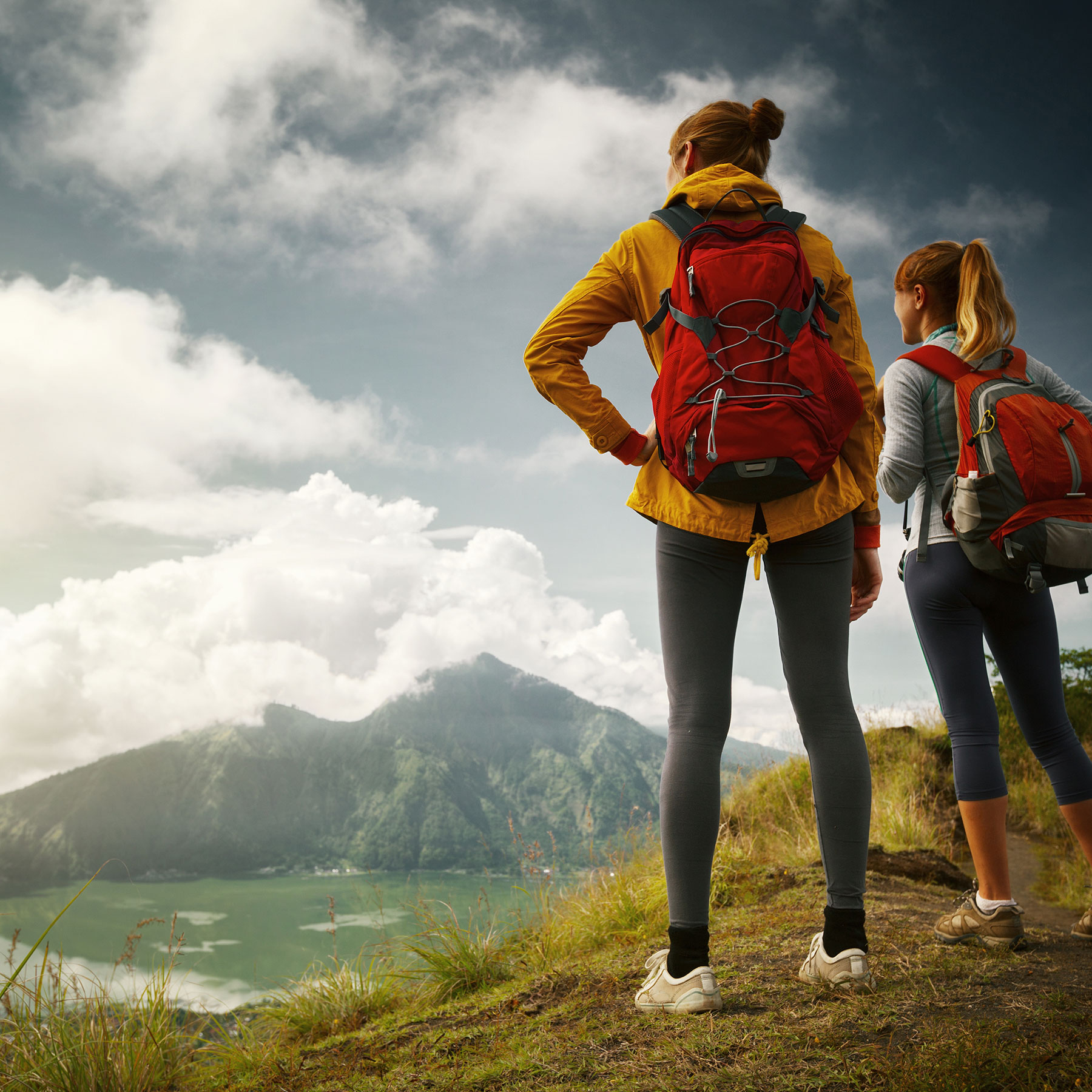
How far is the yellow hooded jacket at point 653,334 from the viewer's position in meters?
1.69

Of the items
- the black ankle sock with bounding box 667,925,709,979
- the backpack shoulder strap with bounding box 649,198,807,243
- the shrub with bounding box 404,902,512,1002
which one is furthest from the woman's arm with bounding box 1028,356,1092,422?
the shrub with bounding box 404,902,512,1002

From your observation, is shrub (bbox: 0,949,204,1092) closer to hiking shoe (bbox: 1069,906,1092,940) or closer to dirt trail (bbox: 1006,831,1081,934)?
hiking shoe (bbox: 1069,906,1092,940)

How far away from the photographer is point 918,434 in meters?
2.11

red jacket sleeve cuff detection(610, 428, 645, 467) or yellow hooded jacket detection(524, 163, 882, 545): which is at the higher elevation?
yellow hooded jacket detection(524, 163, 882, 545)

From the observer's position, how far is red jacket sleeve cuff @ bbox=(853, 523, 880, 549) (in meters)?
1.86

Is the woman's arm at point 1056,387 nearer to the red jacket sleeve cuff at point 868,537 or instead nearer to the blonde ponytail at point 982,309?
the blonde ponytail at point 982,309

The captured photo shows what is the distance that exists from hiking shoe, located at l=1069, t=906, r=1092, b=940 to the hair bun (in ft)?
8.55

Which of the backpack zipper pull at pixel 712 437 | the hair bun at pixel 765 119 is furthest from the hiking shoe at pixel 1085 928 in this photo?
the hair bun at pixel 765 119

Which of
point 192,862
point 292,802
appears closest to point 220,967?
point 192,862

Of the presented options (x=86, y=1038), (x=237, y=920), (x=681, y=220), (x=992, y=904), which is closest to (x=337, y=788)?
(x=237, y=920)

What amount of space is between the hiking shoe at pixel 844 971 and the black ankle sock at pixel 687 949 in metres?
0.30

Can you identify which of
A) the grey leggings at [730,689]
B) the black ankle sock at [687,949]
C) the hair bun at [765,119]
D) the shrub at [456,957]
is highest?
the hair bun at [765,119]

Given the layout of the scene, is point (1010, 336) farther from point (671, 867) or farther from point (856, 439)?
point (671, 867)

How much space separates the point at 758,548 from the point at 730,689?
0.35 m
